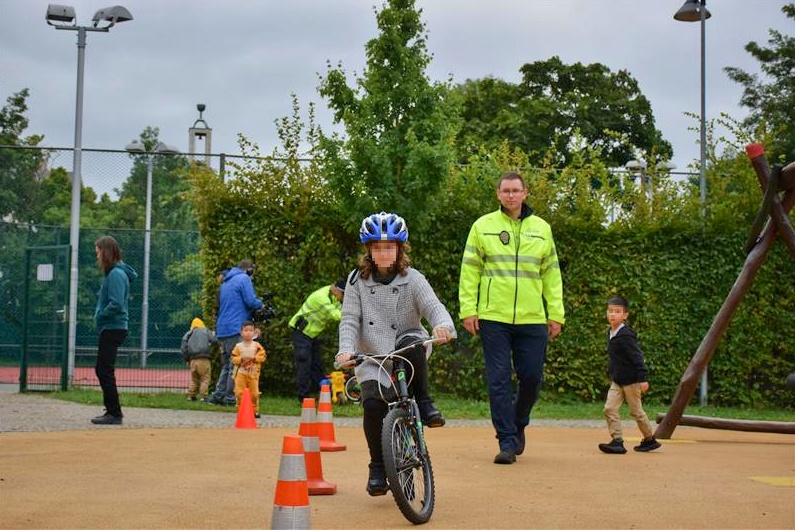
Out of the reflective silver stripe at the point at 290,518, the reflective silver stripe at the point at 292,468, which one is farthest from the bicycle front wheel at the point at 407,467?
the reflective silver stripe at the point at 290,518

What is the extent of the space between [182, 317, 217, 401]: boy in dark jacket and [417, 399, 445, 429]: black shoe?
8824 millimetres

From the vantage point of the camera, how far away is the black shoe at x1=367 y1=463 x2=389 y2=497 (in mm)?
6781

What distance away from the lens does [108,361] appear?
11.8m

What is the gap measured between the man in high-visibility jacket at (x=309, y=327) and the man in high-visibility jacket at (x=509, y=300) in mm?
5513

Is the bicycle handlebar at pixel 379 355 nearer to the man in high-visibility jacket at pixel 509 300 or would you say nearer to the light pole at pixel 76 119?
the man in high-visibility jacket at pixel 509 300

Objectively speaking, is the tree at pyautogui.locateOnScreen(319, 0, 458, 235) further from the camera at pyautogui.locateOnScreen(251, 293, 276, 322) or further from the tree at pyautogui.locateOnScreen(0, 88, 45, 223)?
the tree at pyautogui.locateOnScreen(0, 88, 45, 223)

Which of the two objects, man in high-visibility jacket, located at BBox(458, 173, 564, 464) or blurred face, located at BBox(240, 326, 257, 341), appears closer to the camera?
man in high-visibility jacket, located at BBox(458, 173, 564, 464)

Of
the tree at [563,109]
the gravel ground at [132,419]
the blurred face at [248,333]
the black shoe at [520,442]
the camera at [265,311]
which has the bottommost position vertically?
the gravel ground at [132,419]

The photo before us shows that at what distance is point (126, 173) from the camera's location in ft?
64.4

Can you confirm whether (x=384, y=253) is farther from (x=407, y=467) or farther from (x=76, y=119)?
(x=76, y=119)

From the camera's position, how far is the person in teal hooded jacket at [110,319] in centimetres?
1184

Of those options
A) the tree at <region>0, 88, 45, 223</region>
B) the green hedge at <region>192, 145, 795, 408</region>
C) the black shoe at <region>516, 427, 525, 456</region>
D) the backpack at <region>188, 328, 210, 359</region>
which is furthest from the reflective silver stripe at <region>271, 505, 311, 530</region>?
the tree at <region>0, 88, 45, 223</region>

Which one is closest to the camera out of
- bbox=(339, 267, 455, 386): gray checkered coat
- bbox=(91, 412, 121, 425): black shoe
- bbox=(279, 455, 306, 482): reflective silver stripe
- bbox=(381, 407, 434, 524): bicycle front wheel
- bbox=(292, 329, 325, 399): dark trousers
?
bbox=(279, 455, 306, 482): reflective silver stripe

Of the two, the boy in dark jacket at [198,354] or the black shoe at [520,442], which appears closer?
the black shoe at [520,442]
